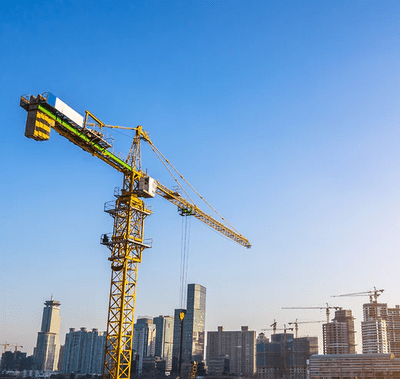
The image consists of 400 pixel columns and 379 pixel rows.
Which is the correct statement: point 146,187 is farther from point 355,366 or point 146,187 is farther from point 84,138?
point 355,366

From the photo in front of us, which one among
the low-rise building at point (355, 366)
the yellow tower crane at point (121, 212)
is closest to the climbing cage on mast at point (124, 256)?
the yellow tower crane at point (121, 212)

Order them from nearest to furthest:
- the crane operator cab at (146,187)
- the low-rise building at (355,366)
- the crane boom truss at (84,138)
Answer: the crane boom truss at (84,138), the crane operator cab at (146,187), the low-rise building at (355,366)

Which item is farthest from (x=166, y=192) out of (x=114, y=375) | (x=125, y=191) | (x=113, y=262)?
(x=114, y=375)

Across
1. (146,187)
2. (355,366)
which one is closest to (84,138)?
(146,187)

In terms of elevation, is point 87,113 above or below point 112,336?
above

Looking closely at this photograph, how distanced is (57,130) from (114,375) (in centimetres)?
2935

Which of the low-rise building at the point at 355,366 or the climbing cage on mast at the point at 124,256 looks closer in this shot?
the climbing cage on mast at the point at 124,256

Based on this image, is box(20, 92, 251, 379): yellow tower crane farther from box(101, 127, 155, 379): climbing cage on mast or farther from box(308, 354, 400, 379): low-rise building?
box(308, 354, 400, 379): low-rise building

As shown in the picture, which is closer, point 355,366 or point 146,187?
point 146,187

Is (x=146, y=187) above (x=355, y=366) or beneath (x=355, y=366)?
above

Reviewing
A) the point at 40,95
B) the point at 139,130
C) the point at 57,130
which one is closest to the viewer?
the point at 40,95

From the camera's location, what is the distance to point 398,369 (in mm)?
149125

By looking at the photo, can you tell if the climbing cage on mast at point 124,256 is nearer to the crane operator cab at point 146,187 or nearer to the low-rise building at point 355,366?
the crane operator cab at point 146,187

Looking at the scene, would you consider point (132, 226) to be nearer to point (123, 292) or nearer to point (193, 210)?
point (123, 292)
